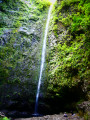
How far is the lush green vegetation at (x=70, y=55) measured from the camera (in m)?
4.91

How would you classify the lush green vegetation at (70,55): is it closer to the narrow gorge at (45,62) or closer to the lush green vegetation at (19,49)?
the narrow gorge at (45,62)

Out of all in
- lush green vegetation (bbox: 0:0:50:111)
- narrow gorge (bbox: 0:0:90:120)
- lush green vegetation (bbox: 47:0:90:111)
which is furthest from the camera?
lush green vegetation (bbox: 0:0:50:111)

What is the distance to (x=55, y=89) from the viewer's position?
5.92 meters

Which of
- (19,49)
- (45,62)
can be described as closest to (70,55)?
(45,62)

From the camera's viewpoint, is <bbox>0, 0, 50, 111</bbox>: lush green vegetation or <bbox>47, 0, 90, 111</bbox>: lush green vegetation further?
<bbox>0, 0, 50, 111</bbox>: lush green vegetation

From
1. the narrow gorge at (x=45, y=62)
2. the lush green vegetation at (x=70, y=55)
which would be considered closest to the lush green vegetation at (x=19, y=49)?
the narrow gorge at (x=45, y=62)

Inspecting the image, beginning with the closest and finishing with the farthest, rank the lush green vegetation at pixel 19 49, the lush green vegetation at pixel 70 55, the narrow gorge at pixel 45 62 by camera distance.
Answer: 1. the lush green vegetation at pixel 70 55
2. the narrow gorge at pixel 45 62
3. the lush green vegetation at pixel 19 49

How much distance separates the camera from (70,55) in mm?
5758

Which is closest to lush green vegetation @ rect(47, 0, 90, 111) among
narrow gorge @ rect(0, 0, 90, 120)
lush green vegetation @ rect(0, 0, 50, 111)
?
narrow gorge @ rect(0, 0, 90, 120)

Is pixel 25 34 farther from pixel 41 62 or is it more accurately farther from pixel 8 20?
pixel 41 62

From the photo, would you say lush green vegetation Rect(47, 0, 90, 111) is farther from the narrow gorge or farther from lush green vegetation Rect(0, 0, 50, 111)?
lush green vegetation Rect(0, 0, 50, 111)

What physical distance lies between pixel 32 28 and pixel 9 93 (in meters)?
5.17

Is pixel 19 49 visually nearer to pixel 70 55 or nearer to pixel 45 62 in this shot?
pixel 45 62

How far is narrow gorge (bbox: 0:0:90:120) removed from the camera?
513 cm
